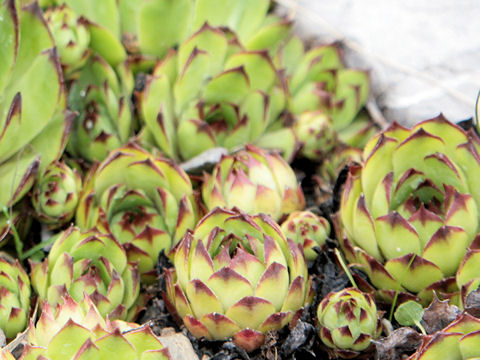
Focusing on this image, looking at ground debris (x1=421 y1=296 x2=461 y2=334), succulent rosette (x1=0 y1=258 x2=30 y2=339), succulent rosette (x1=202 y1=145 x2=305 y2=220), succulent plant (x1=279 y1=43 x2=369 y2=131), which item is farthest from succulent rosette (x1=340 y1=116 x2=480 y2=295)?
succulent rosette (x1=0 y1=258 x2=30 y2=339)

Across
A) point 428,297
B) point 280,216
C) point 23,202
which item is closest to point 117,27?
point 23,202

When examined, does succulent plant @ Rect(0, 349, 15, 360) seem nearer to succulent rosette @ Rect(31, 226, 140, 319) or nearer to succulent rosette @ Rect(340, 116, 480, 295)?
succulent rosette @ Rect(31, 226, 140, 319)

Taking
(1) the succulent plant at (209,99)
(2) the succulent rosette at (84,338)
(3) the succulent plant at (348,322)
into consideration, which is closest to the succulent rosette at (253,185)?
(1) the succulent plant at (209,99)

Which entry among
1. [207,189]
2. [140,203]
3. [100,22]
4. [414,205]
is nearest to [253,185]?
[207,189]

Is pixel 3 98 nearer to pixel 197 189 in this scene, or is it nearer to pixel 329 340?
pixel 197 189

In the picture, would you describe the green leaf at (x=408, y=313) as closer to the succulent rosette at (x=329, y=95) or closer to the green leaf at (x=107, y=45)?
the succulent rosette at (x=329, y=95)

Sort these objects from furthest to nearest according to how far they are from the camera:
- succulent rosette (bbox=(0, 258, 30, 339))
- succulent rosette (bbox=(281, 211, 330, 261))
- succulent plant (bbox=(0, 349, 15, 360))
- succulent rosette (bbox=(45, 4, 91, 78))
→ succulent rosette (bbox=(45, 4, 91, 78)) → succulent rosette (bbox=(281, 211, 330, 261)) → succulent rosette (bbox=(0, 258, 30, 339)) → succulent plant (bbox=(0, 349, 15, 360))
